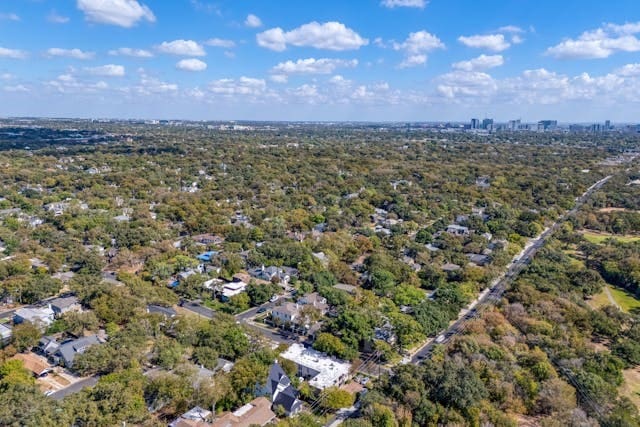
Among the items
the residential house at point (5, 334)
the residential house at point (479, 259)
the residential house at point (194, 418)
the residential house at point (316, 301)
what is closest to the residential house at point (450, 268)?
the residential house at point (479, 259)

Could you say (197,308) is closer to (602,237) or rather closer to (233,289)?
(233,289)

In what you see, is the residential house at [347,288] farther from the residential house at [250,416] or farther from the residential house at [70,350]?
the residential house at [70,350]

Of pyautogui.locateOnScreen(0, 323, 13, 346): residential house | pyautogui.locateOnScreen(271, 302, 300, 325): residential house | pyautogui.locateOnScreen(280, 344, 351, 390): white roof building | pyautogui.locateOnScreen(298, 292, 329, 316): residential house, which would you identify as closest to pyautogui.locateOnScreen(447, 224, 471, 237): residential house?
pyautogui.locateOnScreen(298, 292, 329, 316): residential house

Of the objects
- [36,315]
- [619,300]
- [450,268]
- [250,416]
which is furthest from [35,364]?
[619,300]

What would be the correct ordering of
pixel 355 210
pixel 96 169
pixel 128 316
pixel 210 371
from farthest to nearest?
pixel 96 169 < pixel 355 210 < pixel 128 316 < pixel 210 371

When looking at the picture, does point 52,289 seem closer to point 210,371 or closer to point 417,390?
point 210,371

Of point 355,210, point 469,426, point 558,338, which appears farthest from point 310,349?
point 355,210

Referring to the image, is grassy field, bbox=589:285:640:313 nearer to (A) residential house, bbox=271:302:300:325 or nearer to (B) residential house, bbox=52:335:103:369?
(A) residential house, bbox=271:302:300:325
